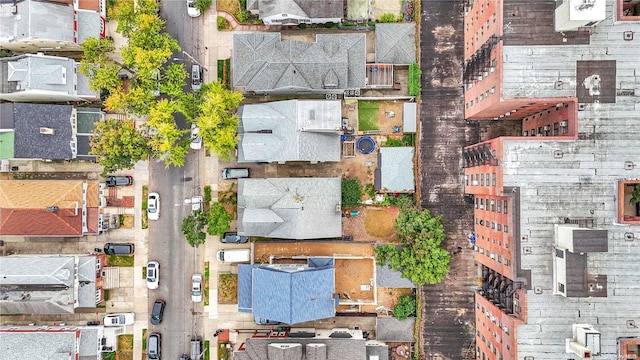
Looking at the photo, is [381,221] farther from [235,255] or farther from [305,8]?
[305,8]

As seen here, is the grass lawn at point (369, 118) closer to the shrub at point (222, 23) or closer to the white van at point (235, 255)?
the shrub at point (222, 23)

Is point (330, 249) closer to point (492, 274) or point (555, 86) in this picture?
point (492, 274)

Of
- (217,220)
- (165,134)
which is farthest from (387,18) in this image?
(217,220)

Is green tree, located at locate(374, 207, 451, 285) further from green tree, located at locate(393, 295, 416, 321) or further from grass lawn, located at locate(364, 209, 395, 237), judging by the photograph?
green tree, located at locate(393, 295, 416, 321)

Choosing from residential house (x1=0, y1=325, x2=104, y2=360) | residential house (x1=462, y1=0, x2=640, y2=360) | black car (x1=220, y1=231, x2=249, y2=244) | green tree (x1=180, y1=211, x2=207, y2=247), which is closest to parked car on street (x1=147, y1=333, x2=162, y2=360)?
residential house (x1=0, y1=325, x2=104, y2=360)

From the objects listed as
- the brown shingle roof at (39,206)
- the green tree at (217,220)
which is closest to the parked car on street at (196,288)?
the green tree at (217,220)

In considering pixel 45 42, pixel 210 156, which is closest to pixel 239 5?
pixel 210 156
